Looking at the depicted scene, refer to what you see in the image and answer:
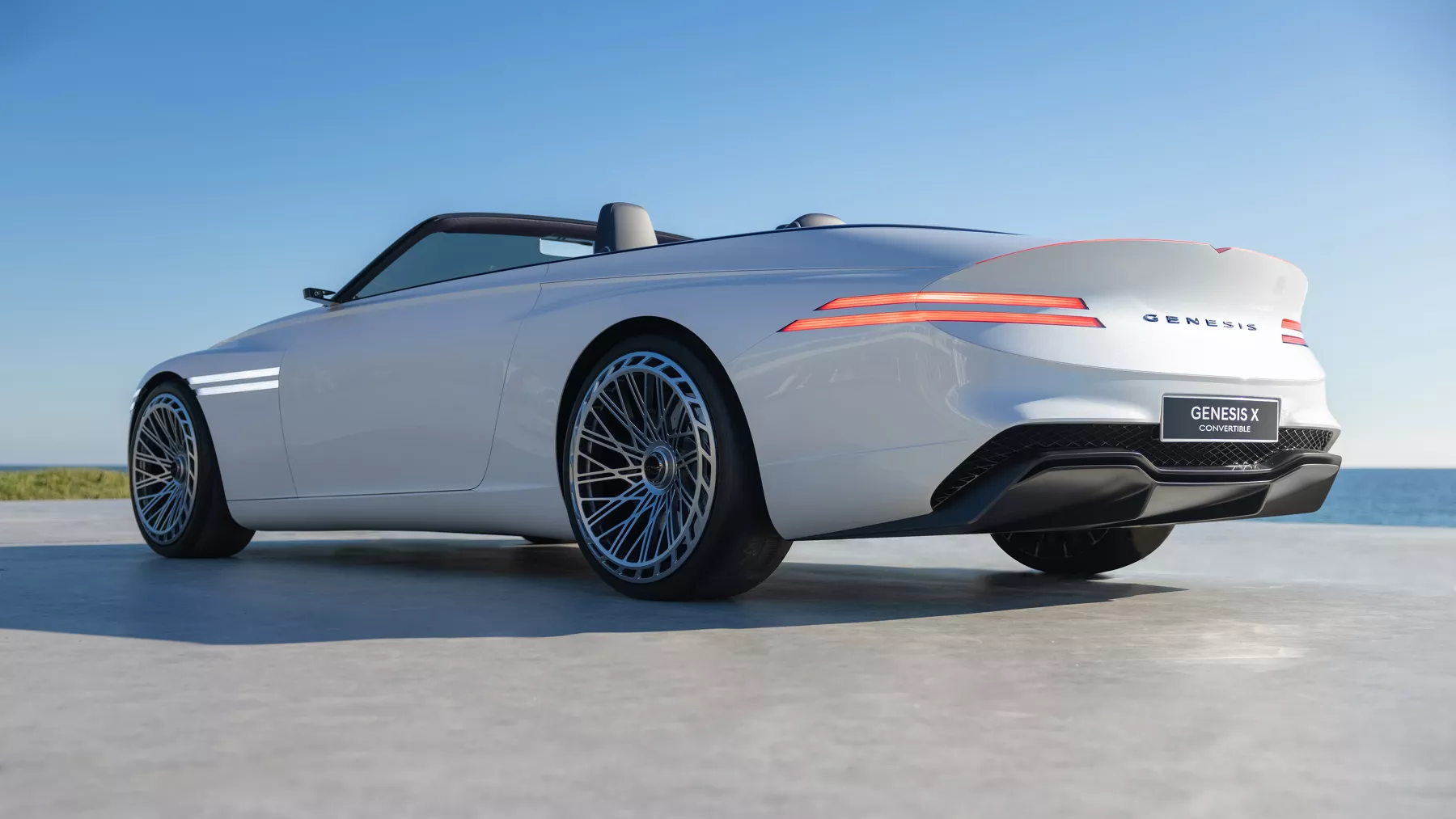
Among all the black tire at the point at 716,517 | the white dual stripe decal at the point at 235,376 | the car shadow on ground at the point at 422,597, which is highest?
the white dual stripe decal at the point at 235,376

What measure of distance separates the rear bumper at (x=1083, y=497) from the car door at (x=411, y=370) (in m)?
1.57

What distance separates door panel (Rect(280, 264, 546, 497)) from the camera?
4.75 metres

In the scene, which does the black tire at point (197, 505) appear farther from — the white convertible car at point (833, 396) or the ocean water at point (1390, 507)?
the ocean water at point (1390, 507)

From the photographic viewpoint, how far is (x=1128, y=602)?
176 inches

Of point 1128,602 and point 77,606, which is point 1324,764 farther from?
point 77,606

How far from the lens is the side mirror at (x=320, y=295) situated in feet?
19.0

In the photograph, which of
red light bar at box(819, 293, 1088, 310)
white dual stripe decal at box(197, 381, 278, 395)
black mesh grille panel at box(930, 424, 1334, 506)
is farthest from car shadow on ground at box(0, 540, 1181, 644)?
red light bar at box(819, 293, 1088, 310)

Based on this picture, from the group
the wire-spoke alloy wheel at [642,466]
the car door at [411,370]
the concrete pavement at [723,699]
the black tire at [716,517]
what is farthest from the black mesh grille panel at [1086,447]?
the car door at [411,370]

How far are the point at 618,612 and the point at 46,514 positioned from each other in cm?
833

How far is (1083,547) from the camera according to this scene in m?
5.35

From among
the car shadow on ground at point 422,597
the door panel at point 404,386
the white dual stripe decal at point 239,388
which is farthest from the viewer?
the white dual stripe decal at point 239,388

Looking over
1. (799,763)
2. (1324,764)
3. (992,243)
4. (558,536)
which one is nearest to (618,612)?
(558,536)

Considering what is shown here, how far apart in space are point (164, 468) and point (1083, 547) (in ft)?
13.8

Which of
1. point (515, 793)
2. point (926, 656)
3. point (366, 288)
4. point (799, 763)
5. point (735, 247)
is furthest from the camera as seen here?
point (366, 288)
